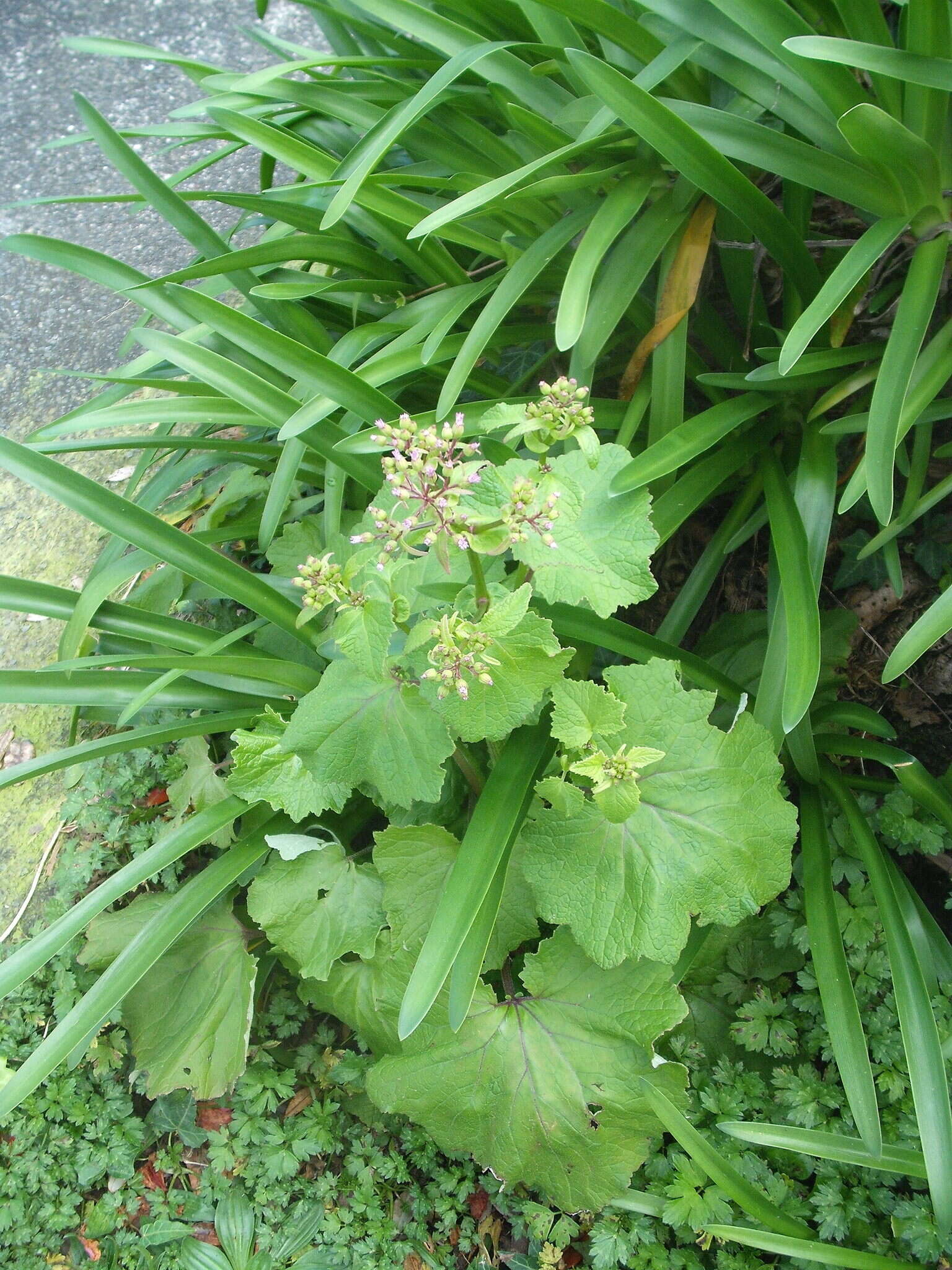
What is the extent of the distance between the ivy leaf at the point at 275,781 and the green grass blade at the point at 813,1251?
0.93m

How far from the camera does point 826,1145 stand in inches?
59.9

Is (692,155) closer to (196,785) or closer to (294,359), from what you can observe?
(294,359)

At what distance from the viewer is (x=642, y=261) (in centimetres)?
179

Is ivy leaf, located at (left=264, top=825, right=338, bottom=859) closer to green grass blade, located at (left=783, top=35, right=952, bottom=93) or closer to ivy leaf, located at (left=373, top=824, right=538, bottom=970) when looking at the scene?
ivy leaf, located at (left=373, top=824, right=538, bottom=970)

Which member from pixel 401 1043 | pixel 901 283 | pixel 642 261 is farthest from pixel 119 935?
pixel 901 283

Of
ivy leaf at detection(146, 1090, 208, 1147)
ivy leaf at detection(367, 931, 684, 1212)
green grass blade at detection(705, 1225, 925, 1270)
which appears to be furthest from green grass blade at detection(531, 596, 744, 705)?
ivy leaf at detection(146, 1090, 208, 1147)

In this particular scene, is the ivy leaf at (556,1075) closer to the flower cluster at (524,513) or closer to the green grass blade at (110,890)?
the green grass blade at (110,890)

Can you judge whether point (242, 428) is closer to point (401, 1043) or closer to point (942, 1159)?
point (401, 1043)

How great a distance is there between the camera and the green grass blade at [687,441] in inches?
58.6

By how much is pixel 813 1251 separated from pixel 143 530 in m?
1.63

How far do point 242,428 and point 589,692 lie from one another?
1613mm

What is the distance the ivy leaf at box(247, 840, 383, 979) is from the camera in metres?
1.69

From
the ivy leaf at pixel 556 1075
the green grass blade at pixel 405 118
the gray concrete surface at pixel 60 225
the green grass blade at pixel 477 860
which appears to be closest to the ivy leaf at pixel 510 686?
the green grass blade at pixel 477 860

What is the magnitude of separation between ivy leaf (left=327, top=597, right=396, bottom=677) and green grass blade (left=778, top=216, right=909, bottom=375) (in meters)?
0.71
